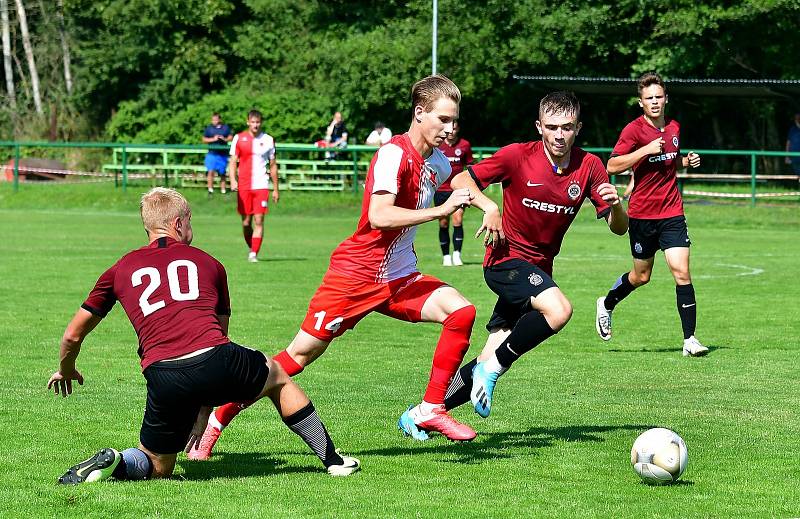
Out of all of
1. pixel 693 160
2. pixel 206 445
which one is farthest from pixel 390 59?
pixel 206 445

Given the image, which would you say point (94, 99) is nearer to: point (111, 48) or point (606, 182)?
point (111, 48)

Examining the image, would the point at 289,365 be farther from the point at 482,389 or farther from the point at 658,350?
the point at 658,350

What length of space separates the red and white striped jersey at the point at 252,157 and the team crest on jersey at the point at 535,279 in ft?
41.1

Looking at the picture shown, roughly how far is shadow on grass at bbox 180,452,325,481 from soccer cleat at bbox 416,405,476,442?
2.08ft

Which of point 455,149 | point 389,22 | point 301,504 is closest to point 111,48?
point 389,22

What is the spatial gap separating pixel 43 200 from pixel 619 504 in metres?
29.8

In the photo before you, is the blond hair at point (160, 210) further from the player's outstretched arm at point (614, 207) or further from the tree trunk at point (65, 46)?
the tree trunk at point (65, 46)

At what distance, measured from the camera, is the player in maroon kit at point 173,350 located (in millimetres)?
5820

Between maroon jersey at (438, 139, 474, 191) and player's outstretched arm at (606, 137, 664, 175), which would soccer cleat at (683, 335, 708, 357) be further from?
maroon jersey at (438, 139, 474, 191)

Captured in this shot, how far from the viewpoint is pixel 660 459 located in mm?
6035

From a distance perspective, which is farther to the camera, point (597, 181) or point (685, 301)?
point (685, 301)

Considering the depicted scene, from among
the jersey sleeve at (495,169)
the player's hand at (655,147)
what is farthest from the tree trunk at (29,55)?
the jersey sleeve at (495,169)

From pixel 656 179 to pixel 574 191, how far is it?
4.12 meters

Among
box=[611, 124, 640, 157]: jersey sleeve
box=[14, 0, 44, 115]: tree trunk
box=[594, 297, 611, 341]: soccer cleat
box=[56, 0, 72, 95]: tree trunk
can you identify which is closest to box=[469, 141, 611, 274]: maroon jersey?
box=[611, 124, 640, 157]: jersey sleeve
